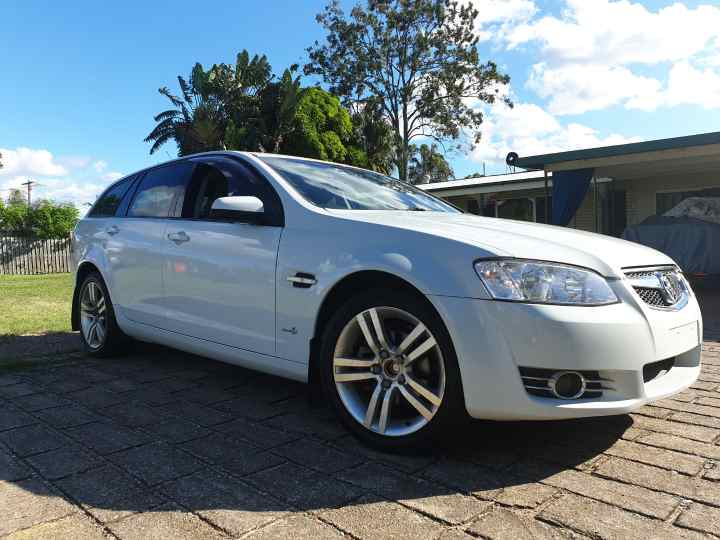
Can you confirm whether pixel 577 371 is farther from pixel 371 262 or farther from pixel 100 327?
pixel 100 327

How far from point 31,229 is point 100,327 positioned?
65.8ft

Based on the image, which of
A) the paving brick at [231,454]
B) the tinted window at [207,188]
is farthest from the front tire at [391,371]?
the tinted window at [207,188]

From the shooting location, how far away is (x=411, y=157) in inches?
1388

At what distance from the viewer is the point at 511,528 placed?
197 cm

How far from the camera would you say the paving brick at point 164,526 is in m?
1.94

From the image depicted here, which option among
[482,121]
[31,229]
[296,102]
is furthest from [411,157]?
[31,229]

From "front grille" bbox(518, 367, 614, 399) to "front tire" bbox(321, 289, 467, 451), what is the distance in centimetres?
28

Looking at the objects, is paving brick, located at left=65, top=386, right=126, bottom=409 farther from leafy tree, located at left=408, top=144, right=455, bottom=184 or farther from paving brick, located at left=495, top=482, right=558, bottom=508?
leafy tree, located at left=408, top=144, right=455, bottom=184

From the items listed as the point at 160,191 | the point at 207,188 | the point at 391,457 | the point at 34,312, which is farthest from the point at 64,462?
the point at 34,312

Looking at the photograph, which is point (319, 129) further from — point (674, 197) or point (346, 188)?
point (346, 188)

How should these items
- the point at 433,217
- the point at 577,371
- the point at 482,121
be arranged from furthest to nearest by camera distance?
the point at 482,121 → the point at 433,217 → the point at 577,371

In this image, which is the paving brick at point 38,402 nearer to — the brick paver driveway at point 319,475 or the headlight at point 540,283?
the brick paver driveway at point 319,475

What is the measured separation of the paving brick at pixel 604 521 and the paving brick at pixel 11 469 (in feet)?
6.98

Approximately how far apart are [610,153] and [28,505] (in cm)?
1160
